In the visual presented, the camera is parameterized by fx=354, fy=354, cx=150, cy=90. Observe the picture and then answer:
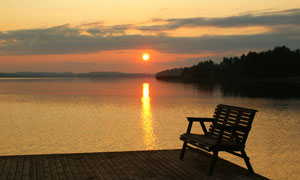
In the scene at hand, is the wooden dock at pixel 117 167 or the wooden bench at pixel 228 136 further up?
the wooden bench at pixel 228 136

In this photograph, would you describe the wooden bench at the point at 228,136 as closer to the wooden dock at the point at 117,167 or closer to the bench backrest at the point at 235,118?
the bench backrest at the point at 235,118

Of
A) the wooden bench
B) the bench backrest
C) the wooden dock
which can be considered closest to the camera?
the wooden dock

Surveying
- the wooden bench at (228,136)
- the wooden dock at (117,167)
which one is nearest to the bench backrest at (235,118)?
the wooden bench at (228,136)

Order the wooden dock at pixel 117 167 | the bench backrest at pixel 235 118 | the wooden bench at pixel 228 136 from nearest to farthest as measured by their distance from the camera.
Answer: the wooden dock at pixel 117 167, the wooden bench at pixel 228 136, the bench backrest at pixel 235 118

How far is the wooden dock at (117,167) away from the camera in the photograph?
299 inches

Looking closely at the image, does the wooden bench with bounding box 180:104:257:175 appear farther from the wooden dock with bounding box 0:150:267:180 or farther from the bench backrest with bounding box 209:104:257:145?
the wooden dock with bounding box 0:150:267:180

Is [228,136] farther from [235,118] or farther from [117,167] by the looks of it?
[117,167]

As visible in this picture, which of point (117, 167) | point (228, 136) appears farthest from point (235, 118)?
point (117, 167)

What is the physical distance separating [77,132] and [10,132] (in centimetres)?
405

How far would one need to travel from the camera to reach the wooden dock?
7.60 meters

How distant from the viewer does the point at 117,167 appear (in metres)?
8.28

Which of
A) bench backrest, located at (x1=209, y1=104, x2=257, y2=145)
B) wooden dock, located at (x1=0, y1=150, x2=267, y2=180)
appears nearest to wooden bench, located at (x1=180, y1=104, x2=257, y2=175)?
bench backrest, located at (x1=209, y1=104, x2=257, y2=145)

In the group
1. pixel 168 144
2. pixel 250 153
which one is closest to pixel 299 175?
pixel 250 153

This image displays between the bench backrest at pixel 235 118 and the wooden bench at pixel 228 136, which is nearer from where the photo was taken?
the wooden bench at pixel 228 136
